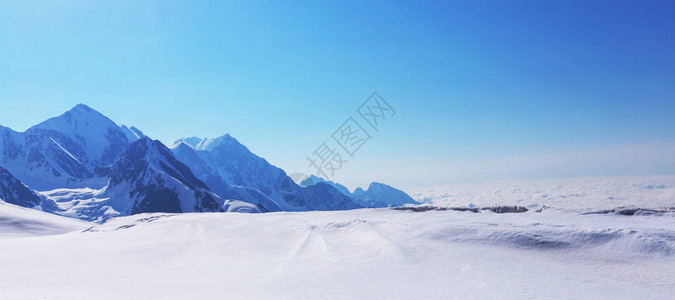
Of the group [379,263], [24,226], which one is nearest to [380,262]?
[379,263]

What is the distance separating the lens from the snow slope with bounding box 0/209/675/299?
824cm

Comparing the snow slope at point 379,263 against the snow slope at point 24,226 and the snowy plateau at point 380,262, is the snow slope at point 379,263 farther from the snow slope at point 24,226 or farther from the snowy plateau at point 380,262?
the snow slope at point 24,226

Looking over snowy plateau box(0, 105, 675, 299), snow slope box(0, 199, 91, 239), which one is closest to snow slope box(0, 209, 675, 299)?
snowy plateau box(0, 105, 675, 299)

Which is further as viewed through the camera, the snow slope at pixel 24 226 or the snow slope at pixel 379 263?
the snow slope at pixel 24 226

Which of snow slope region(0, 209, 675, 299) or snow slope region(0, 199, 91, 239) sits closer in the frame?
snow slope region(0, 209, 675, 299)

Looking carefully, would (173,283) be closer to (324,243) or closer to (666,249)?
(324,243)

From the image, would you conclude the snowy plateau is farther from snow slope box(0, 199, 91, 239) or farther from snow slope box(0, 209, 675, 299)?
snow slope box(0, 199, 91, 239)

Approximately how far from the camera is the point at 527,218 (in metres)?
16.0

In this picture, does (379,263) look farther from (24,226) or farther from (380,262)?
(24,226)

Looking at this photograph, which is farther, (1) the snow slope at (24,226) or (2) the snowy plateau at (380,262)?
(1) the snow slope at (24,226)

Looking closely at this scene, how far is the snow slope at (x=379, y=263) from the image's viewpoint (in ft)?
27.0

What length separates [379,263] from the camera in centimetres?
1115

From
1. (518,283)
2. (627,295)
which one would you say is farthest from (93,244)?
A: (627,295)

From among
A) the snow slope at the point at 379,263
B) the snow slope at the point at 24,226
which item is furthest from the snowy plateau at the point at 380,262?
the snow slope at the point at 24,226
